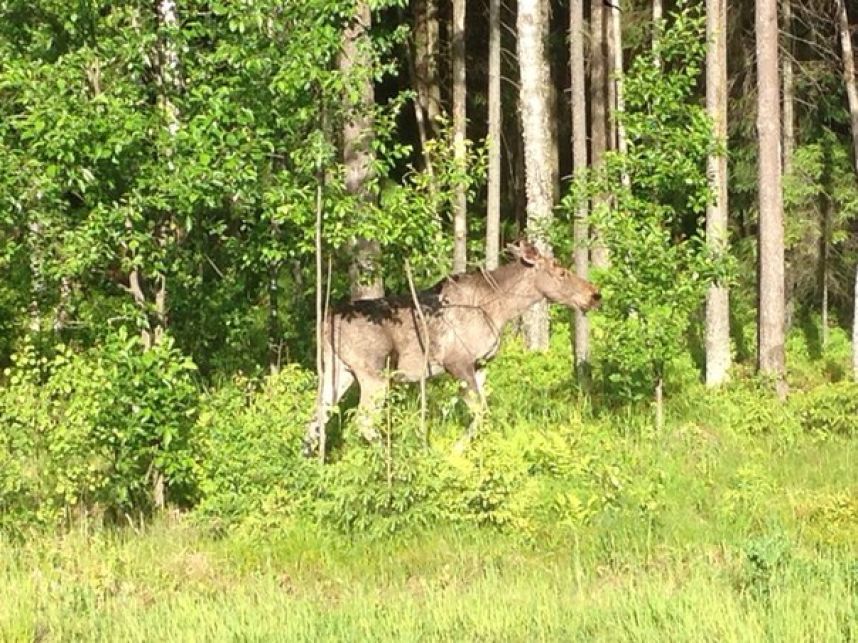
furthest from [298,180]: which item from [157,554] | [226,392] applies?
[157,554]

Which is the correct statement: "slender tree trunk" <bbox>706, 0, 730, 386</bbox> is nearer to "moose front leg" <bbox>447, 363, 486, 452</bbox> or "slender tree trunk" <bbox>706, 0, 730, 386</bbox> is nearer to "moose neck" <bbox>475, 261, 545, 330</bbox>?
"moose neck" <bbox>475, 261, 545, 330</bbox>

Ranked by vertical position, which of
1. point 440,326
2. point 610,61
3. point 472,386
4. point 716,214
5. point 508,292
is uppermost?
point 610,61

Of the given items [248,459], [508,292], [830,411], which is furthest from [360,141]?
[830,411]

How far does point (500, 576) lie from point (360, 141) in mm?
4798

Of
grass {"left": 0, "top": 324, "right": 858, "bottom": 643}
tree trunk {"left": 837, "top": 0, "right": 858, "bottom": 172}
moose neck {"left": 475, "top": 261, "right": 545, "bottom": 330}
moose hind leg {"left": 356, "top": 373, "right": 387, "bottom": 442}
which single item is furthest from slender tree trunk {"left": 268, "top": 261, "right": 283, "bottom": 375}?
tree trunk {"left": 837, "top": 0, "right": 858, "bottom": 172}

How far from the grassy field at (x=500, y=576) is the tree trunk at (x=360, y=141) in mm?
3492

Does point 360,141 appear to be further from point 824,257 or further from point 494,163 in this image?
point 824,257

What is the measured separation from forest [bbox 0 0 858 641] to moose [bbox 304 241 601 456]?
0.05 m

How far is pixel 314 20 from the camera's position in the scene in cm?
1009

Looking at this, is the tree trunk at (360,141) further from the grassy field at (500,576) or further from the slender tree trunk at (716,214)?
the slender tree trunk at (716,214)

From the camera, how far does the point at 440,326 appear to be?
12.2m

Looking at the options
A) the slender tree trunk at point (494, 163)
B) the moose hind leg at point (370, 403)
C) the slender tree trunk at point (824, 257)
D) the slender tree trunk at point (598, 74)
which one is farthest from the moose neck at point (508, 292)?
the slender tree trunk at point (598, 74)

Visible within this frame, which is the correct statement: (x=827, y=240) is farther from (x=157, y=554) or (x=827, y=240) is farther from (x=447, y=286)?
(x=157, y=554)

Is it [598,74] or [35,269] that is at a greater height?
[598,74]
